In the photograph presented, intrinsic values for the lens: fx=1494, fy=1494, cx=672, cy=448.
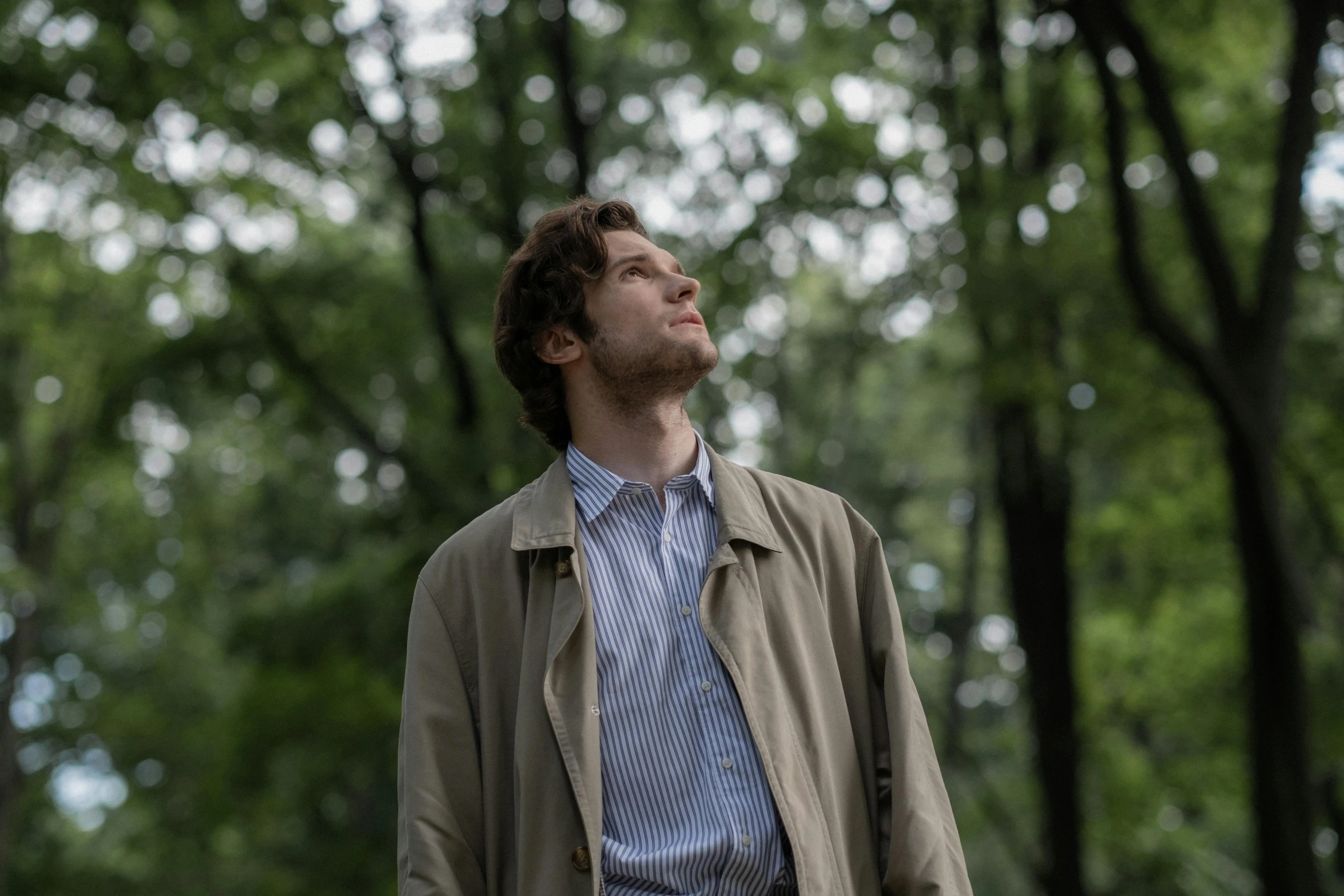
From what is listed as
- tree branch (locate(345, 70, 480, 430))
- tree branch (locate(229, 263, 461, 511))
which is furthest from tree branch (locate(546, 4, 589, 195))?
tree branch (locate(229, 263, 461, 511))

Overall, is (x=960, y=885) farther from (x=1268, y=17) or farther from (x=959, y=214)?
(x=1268, y=17)

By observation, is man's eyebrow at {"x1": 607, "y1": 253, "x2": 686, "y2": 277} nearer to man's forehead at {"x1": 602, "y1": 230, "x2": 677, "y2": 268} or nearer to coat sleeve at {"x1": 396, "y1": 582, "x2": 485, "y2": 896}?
man's forehead at {"x1": 602, "y1": 230, "x2": 677, "y2": 268}

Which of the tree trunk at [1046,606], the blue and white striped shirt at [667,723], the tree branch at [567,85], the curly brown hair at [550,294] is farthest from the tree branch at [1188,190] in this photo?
the blue and white striped shirt at [667,723]

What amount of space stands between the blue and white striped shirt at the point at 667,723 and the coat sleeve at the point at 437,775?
0.25 m

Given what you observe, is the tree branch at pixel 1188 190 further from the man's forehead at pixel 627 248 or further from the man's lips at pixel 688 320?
the man's lips at pixel 688 320

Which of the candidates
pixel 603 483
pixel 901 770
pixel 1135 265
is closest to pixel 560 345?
pixel 603 483

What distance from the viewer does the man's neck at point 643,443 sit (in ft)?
9.41

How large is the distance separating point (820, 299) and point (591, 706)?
14.3m

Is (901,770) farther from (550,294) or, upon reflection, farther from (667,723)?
(550,294)

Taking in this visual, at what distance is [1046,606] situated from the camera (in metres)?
11.8

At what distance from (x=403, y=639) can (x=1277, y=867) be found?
6.62 meters

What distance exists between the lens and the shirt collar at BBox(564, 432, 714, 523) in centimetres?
280

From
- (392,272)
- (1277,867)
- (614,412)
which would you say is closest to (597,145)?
(392,272)

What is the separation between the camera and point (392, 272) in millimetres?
13414
